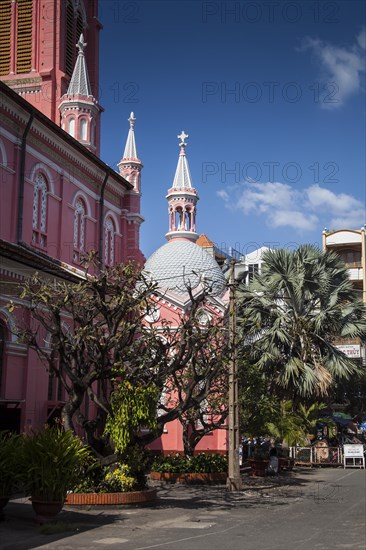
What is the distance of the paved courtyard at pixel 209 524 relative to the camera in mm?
13070

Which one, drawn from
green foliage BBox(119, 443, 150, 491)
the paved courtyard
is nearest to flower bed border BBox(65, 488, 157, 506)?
the paved courtyard

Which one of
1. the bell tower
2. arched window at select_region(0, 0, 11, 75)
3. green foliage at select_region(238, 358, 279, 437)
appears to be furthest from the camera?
arched window at select_region(0, 0, 11, 75)

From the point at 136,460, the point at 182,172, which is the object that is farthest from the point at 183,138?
the point at 136,460

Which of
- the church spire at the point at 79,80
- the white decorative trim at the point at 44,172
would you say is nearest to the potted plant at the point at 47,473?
the white decorative trim at the point at 44,172

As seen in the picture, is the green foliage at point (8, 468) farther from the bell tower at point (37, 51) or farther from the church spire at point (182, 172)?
the church spire at point (182, 172)

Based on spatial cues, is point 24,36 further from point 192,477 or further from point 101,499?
point 101,499

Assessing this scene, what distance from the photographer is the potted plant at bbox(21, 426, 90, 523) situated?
48.5ft

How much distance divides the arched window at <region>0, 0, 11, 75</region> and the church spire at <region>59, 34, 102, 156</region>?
3.58 metres

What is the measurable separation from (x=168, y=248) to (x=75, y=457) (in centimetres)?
2804

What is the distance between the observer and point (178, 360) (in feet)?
62.0

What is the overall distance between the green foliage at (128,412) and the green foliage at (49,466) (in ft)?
8.04

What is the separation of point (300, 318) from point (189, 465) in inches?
459

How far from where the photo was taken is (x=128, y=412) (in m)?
17.9

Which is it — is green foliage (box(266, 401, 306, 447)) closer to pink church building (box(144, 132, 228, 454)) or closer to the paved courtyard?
pink church building (box(144, 132, 228, 454))
